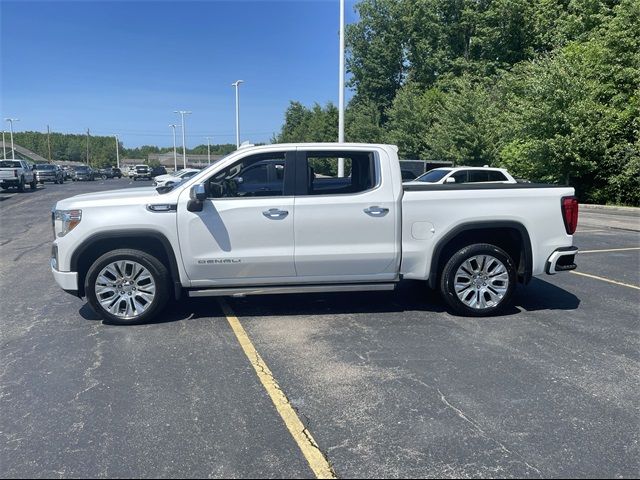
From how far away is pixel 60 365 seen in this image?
448cm

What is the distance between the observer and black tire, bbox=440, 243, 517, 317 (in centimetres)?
566

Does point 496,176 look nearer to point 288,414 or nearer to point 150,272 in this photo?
point 150,272

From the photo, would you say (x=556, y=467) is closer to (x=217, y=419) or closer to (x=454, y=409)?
(x=454, y=409)

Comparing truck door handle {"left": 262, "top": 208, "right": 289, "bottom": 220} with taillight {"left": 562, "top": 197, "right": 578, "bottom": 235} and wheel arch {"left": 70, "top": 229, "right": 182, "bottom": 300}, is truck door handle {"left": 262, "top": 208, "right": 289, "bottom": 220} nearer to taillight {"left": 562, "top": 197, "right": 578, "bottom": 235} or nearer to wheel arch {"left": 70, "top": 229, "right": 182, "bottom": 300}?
wheel arch {"left": 70, "top": 229, "right": 182, "bottom": 300}

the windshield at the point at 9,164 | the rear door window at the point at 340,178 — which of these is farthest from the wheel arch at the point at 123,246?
the windshield at the point at 9,164

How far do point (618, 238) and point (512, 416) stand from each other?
33.9ft

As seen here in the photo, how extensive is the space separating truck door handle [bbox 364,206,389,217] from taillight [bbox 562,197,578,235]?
6.55 ft

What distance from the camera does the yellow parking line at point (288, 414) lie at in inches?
118

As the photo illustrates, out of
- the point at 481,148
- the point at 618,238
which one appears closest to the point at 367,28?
the point at 481,148

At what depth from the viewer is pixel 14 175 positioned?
28.1m

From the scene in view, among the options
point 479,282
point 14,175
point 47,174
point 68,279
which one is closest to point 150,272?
point 68,279

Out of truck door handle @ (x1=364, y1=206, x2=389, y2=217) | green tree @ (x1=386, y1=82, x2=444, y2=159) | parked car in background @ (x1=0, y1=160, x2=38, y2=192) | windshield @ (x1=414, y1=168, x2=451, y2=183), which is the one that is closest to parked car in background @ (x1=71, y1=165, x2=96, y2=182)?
parked car in background @ (x1=0, y1=160, x2=38, y2=192)

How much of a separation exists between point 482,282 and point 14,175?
29238mm

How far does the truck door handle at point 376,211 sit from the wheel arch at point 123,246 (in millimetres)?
2094
